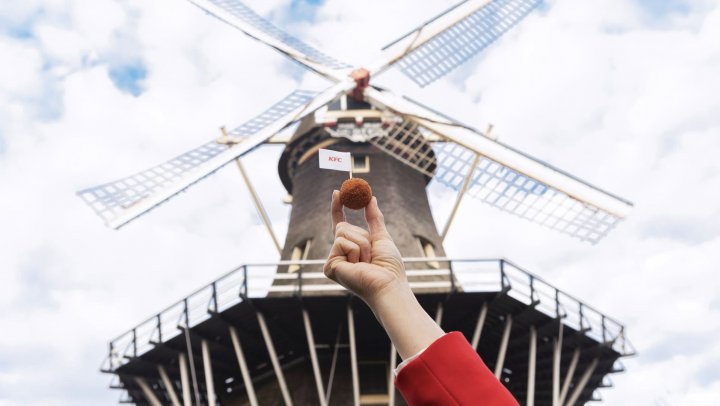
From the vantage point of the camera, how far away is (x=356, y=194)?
2389mm

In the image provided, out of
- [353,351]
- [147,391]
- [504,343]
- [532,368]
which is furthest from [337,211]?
[147,391]

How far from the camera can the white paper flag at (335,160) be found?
2566 millimetres

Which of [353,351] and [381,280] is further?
[353,351]

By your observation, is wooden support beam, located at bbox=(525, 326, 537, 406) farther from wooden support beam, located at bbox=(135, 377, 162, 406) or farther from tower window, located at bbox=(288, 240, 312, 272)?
wooden support beam, located at bbox=(135, 377, 162, 406)

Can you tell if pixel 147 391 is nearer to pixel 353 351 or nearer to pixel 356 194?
pixel 353 351

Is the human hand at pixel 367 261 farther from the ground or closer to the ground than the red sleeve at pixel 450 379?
farther from the ground

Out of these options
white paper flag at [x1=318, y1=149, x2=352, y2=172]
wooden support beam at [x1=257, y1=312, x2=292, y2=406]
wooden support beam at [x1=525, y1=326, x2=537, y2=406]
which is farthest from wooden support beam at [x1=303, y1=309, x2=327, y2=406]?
white paper flag at [x1=318, y1=149, x2=352, y2=172]

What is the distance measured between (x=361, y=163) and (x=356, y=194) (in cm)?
1290

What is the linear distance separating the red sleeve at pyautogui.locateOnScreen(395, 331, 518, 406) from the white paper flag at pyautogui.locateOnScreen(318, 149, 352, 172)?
109 centimetres

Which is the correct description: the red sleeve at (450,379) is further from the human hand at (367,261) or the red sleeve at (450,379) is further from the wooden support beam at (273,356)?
the wooden support beam at (273,356)

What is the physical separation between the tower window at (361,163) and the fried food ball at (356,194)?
40.9 ft

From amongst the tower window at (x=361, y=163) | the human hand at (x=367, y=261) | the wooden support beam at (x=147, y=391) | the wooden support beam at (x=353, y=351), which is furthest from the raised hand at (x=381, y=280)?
the tower window at (x=361, y=163)

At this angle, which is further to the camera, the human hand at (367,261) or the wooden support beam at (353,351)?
the wooden support beam at (353,351)

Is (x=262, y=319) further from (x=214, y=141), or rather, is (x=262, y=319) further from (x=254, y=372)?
(x=214, y=141)
